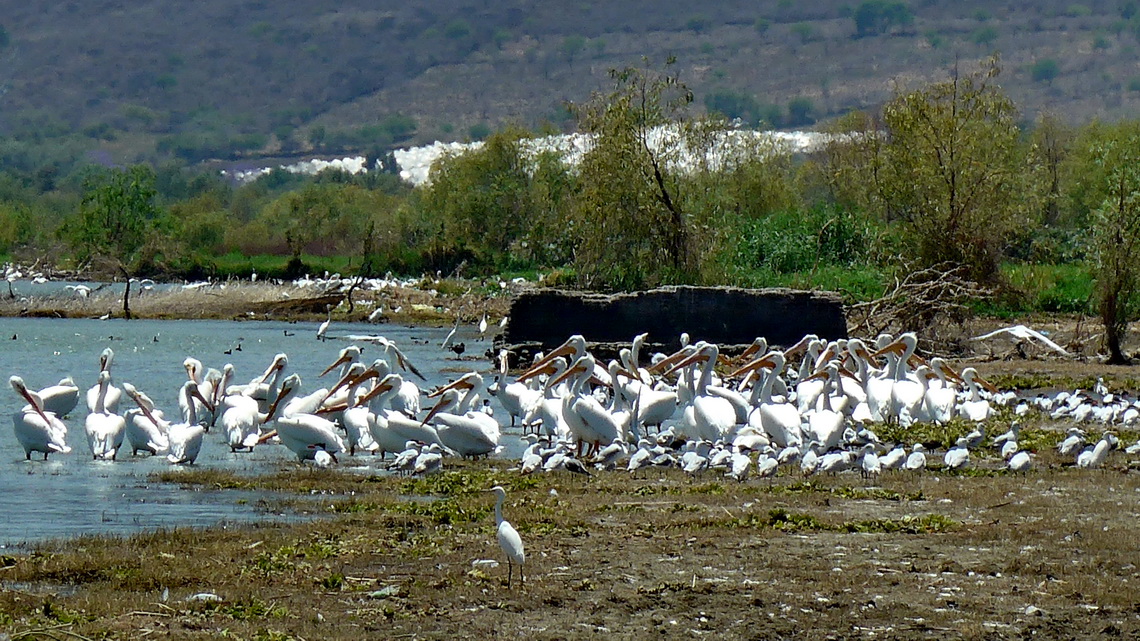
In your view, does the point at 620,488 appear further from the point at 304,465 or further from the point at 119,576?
the point at 119,576

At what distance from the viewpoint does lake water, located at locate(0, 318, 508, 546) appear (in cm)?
1167

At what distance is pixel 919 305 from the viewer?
91.9 feet

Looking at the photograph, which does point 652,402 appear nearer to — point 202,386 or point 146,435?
point 146,435

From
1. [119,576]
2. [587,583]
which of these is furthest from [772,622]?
[119,576]

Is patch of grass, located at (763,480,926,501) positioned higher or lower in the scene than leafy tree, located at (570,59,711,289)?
higher

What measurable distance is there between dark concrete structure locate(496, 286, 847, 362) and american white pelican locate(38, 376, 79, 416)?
9266 millimetres

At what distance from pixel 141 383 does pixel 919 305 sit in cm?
1312

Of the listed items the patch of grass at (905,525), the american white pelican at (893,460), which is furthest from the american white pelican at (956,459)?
the patch of grass at (905,525)

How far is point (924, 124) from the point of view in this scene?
3069cm

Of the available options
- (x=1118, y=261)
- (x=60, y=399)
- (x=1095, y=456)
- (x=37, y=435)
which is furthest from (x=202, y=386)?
(x=1118, y=261)

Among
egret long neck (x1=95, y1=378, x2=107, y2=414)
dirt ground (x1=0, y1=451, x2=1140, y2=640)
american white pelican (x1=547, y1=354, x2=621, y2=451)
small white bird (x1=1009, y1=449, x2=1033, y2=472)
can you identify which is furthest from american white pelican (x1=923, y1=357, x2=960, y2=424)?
egret long neck (x1=95, y1=378, x2=107, y2=414)

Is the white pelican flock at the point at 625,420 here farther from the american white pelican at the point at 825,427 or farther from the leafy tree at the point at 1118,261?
the leafy tree at the point at 1118,261

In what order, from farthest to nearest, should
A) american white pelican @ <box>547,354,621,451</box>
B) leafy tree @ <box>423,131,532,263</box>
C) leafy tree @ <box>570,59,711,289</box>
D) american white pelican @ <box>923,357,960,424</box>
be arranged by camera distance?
leafy tree @ <box>423,131,532,263</box>, leafy tree @ <box>570,59,711,289</box>, american white pelican @ <box>923,357,960,424</box>, american white pelican @ <box>547,354,621,451</box>

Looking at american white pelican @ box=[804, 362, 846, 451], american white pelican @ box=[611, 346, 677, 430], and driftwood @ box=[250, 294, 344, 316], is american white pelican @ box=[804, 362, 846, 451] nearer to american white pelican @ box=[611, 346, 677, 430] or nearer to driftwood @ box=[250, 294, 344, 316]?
american white pelican @ box=[611, 346, 677, 430]
